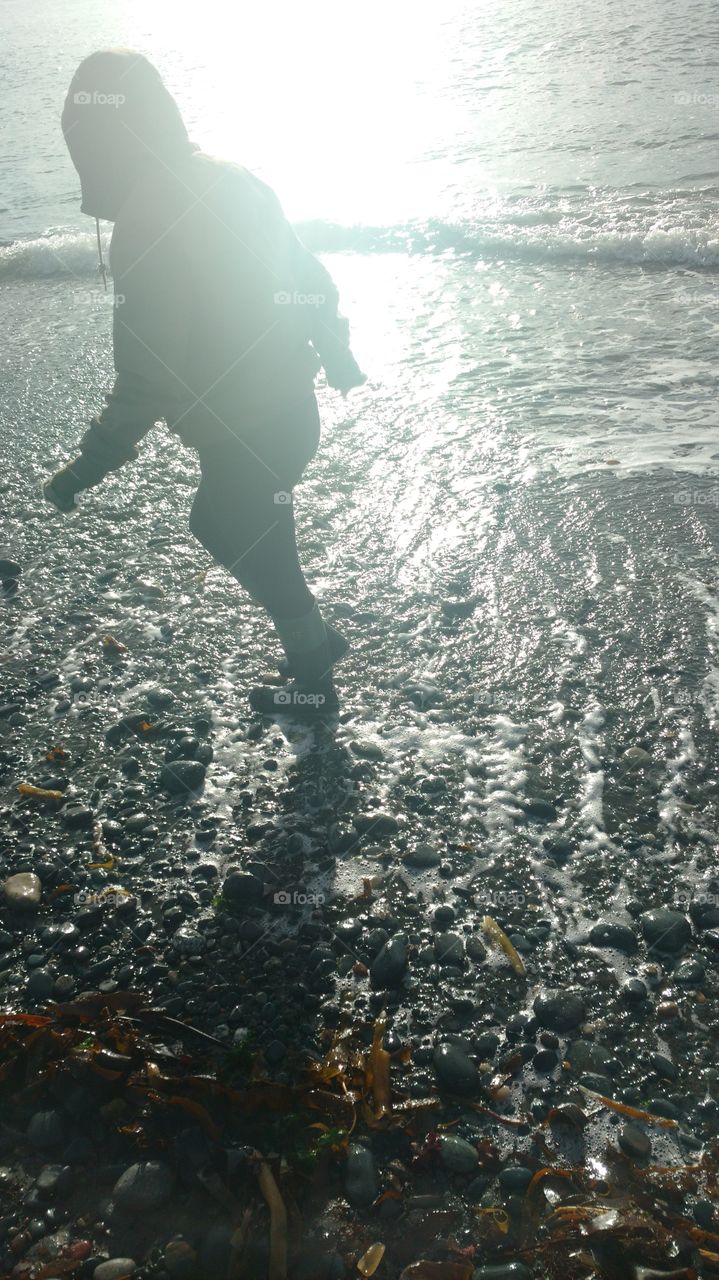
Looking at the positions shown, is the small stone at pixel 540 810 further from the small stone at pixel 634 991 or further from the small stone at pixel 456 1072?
the small stone at pixel 456 1072

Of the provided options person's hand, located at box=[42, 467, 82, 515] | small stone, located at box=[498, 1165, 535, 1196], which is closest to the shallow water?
small stone, located at box=[498, 1165, 535, 1196]

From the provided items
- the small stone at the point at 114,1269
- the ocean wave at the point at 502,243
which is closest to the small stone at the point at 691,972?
the small stone at the point at 114,1269

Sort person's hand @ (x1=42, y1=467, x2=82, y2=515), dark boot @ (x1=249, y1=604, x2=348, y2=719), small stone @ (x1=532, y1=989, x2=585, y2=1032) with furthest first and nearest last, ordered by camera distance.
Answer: dark boot @ (x1=249, y1=604, x2=348, y2=719) → person's hand @ (x1=42, y1=467, x2=82, y2=515) → small stone @ (x1=532, y1=989, x2=585, y2=1032)

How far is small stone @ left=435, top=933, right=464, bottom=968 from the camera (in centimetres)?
267

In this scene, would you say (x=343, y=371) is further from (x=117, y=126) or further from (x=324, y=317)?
(x=117, y=126)

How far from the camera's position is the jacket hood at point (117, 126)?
9.18 ft

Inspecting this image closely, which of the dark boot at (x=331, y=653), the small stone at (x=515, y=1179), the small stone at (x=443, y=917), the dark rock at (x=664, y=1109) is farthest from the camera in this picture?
the dark boot at (x=331, y=653)

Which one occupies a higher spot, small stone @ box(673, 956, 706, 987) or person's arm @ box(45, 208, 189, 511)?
person's arm @ box(45, 208, 189, 511)

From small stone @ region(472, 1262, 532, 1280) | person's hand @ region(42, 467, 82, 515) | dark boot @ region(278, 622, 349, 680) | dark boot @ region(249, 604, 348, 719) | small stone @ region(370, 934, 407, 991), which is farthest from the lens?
dark boot @ region(278, 622, 349, 680)

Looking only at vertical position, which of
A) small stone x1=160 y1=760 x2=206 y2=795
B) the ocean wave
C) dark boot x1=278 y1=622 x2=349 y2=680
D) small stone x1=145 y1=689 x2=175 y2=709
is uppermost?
the ocean wave

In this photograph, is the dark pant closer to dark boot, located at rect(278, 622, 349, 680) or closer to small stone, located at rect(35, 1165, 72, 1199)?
dark boot, located at rect(278, 622, 349, 680)

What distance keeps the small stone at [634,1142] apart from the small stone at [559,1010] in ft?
0.94

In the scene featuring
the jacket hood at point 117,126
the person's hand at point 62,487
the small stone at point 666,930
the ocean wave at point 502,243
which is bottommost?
the small stone at point 666,930

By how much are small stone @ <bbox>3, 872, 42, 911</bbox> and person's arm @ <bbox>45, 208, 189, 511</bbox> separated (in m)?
1.30
